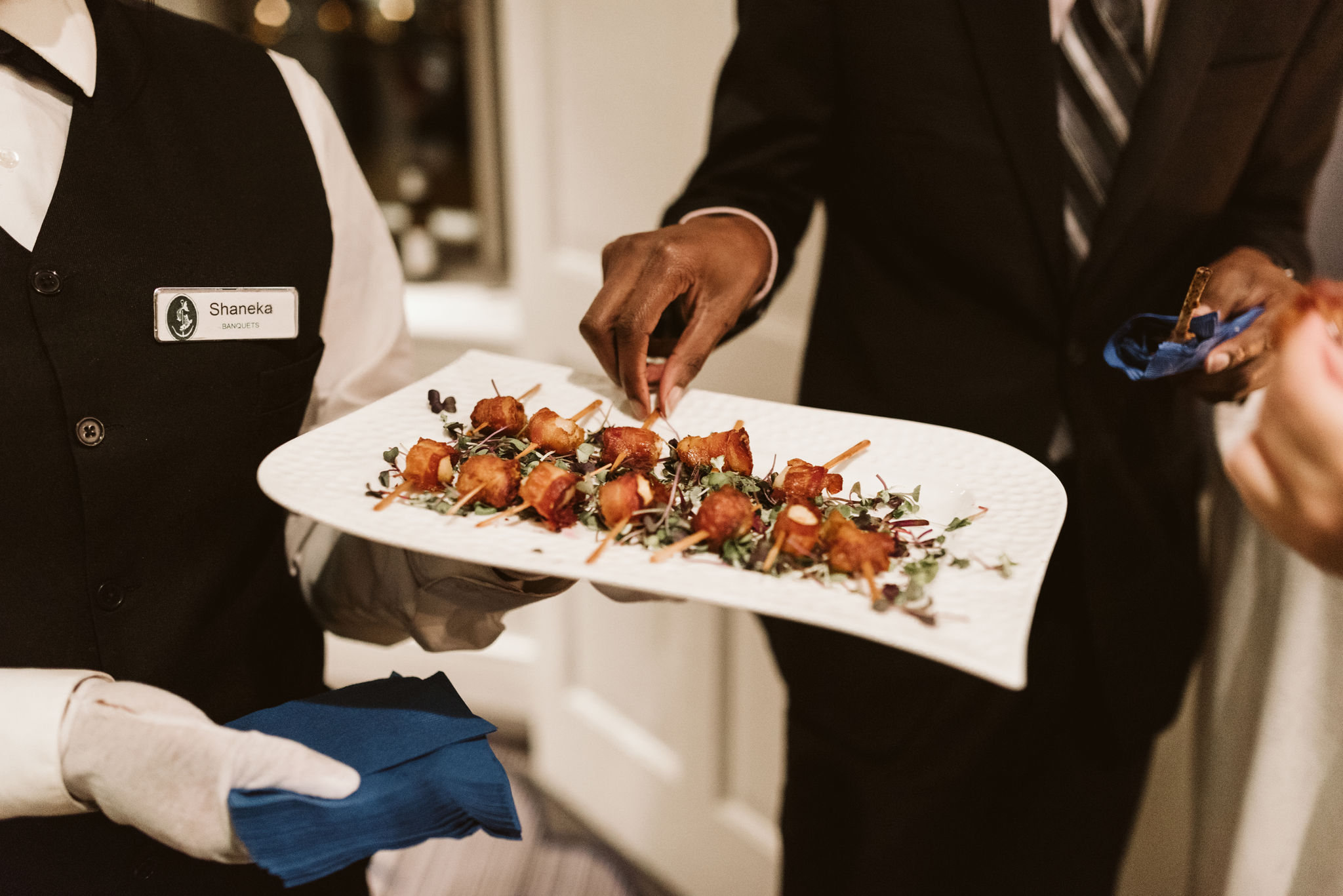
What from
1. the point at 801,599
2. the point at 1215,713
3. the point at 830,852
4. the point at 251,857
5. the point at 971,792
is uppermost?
the point at 801,599

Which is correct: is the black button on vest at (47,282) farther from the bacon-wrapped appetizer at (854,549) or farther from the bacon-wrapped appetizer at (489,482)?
the bacon-wrapped appetizer at (854,549)

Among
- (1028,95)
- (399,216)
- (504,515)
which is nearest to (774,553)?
(504,515)

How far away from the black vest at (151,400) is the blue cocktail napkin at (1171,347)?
0.84 metres

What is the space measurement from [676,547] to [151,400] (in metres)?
0.48

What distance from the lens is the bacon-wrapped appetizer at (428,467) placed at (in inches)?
31.3

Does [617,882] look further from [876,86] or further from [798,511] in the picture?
[876,86]

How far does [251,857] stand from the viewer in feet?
1.99

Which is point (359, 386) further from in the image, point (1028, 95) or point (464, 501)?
point (1028, 95)

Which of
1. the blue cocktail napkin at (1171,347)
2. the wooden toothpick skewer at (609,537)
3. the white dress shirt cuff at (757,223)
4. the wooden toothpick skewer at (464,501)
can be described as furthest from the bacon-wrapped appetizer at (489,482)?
the blue cocktail napkin at (1171,347)

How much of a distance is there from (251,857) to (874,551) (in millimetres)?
513

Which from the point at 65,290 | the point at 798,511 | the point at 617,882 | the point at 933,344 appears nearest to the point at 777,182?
the point at 933,344

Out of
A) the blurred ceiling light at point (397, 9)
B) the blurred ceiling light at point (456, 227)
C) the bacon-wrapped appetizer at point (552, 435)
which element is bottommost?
the bacon-wrapped appetizer at point (552, 435)

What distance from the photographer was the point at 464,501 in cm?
76

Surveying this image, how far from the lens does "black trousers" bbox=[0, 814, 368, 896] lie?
731 mm
